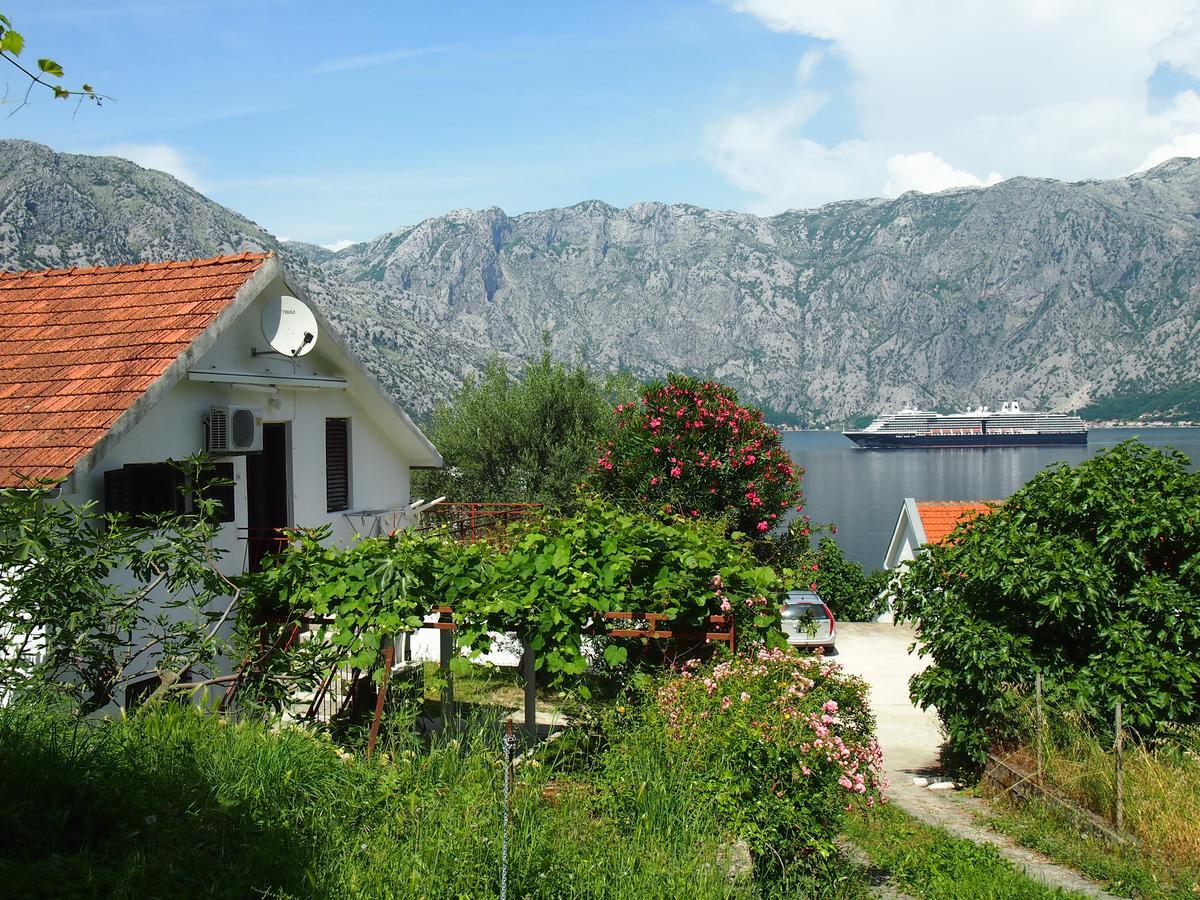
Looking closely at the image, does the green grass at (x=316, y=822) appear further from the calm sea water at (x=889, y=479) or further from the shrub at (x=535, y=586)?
the calm sea water at (x=889, y=479)

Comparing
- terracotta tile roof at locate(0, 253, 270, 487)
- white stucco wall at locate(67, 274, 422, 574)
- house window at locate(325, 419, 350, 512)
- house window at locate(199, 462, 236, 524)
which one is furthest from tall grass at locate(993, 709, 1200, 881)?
house window at locate(325, 419, 350, 512)

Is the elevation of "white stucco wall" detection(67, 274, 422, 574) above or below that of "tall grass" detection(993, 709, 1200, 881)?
above

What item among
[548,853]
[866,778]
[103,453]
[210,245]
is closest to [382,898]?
[548,853]

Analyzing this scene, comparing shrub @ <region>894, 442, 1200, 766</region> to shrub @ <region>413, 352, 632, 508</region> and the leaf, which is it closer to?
the leaf

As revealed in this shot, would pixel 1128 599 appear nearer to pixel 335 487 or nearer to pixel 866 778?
pixel 866 778

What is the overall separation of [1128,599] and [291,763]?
285 inches

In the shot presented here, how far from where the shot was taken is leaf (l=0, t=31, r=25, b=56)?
11.4 ft

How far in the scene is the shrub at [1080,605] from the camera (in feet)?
27.0

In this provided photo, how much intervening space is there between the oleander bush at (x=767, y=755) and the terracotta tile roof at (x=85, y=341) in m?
6.22

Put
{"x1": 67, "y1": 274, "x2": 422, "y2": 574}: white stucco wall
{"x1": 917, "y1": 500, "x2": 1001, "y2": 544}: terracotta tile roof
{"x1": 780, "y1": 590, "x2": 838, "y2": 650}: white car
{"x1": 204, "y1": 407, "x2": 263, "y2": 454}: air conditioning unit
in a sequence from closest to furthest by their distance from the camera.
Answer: {"x1": 67, "y1": 274, "x2": 422, "y2": 574}: white stucco wall, {"x1": 204, "y1": 407, "x2": 263, "y2": 454}: air conditioning unit, {"x1": 780, "y1": 590, "x2": 838, "y2": 650}: white car, {"x1": 917, "y1": 500, "x2": 1001, "y2": 544}: terracotta tile roof

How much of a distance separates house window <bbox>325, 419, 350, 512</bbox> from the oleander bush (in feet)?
29.6

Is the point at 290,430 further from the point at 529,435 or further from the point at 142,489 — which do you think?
the point at 529,435

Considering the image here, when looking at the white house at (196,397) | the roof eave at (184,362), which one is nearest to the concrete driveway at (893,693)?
the white house at (196,397)

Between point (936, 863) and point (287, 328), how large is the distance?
8.92m
